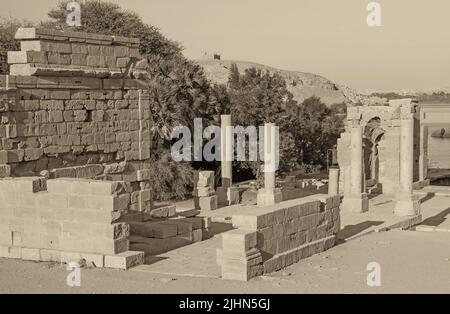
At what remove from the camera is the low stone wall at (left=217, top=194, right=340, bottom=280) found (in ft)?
40.7

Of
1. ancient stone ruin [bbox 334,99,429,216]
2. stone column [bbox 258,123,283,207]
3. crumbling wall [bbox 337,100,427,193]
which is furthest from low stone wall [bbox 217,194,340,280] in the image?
crumbling wall [bbox 337,100,427,193]

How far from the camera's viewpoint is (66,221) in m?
13.5

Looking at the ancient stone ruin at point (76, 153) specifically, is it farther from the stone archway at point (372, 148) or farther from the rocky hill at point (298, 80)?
the rocky hill at point (298, 80)

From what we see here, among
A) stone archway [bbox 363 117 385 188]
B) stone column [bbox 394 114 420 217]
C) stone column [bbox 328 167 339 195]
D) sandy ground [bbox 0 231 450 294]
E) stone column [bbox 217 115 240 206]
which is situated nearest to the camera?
sandy ground [bbox 0 231 450 294]

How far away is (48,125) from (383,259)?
7.34m

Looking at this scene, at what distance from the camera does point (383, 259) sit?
14383 millimetres

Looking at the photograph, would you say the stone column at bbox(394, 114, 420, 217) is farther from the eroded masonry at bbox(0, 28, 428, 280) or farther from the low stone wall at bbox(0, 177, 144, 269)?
the low stone wall at bbox(0, 177, 144, 269)

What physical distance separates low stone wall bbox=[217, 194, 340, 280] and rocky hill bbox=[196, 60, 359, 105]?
62.9 m

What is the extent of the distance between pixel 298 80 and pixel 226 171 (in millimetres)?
69096

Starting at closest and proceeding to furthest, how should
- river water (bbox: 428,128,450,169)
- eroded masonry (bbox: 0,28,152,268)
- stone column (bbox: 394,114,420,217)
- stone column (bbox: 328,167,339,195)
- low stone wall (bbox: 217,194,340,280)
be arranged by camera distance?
low stone wall (bbox: 217,194,340,280) → eroded masonry (bbox: 0,28,152,268) → stone column (bbox: 394,114,420,217) → stone column (bbox: 328,167,339,195) → river water (bbox: 428,128,450,169)

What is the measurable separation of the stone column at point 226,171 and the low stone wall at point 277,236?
33.4 feet

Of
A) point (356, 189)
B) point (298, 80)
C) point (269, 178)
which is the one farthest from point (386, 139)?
point (298, 80)
